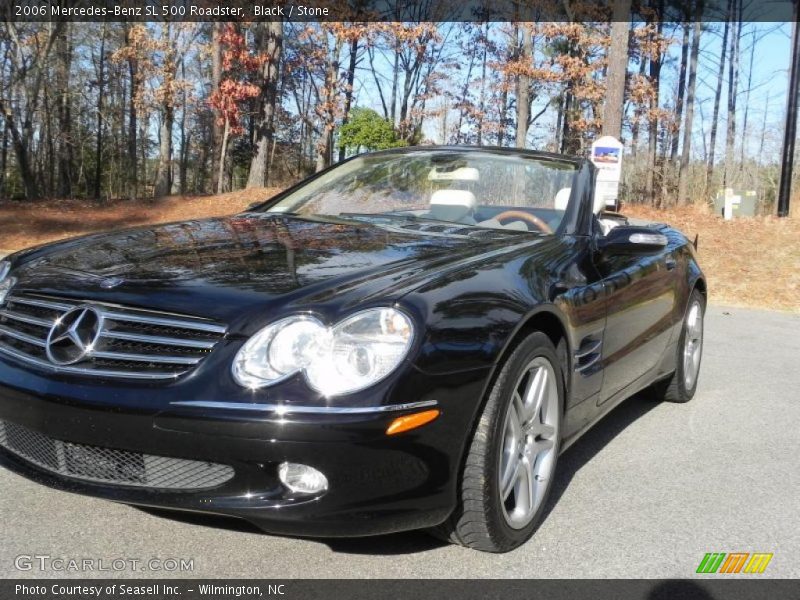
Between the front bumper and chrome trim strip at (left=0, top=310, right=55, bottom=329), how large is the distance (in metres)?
0.21

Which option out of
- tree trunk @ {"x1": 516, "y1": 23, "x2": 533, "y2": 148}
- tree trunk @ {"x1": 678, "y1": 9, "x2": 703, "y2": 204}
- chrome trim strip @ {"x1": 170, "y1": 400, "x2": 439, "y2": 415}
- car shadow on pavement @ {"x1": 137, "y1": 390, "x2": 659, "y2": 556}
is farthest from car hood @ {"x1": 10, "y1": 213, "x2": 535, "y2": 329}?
tree trunk @ {"x1": 678, "y1": 9, "x2": 703, "y2": 204}

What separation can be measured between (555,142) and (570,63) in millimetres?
17006

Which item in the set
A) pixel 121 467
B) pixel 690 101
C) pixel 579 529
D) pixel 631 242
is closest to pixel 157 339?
pixel 121 467

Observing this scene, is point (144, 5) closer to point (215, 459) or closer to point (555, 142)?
point (555, 142)

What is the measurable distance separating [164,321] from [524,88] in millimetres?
26600

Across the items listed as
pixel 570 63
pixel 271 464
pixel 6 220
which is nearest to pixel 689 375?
pixel 271 464

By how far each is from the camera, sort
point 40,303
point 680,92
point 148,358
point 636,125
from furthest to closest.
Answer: point 680,92
point 636,125
point 40,303
point 148,358

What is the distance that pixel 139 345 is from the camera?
2438 millimetres

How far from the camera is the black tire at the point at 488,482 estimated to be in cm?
257

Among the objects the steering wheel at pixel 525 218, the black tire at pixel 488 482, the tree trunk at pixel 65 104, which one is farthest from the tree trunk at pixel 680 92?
the black tire at pixel 488 482

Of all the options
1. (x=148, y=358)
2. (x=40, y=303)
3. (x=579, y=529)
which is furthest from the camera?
(x=579, y=529)

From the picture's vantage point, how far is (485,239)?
350 centimetres

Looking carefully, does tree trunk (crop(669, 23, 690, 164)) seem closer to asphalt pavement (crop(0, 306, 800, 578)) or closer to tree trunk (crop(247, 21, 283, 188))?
tree trunk (crop(247, 21, 283, 188))

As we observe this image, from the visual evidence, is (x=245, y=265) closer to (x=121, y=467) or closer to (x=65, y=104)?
(x=121, y=467)
